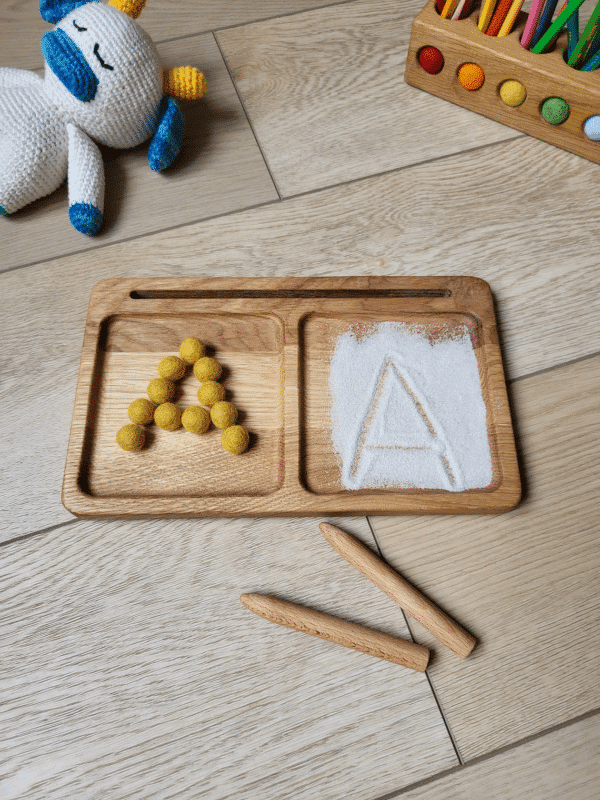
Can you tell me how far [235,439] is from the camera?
1.59ft

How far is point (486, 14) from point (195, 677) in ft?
2.15

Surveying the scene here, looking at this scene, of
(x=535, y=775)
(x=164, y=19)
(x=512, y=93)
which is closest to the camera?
(x=535, y=775)

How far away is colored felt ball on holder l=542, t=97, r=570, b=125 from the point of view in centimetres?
61

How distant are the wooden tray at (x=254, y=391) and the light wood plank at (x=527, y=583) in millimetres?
27

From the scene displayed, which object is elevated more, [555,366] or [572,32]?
[572,32]

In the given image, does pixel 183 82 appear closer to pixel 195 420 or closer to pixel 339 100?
pixel 339 100

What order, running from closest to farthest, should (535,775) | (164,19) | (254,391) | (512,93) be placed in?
(535,775) < (254,391) < (512,93) < (164,19)

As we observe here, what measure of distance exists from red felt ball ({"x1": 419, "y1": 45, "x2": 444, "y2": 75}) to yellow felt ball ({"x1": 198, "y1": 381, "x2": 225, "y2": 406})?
17.0 inches

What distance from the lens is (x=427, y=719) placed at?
0.43 meters

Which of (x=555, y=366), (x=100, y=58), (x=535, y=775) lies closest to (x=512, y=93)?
(x=555, y=366)

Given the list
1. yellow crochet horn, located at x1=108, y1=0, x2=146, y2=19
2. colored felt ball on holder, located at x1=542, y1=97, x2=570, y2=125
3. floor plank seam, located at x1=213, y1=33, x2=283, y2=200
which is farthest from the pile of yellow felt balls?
colored felt ball on holder, located at x1=542, y1=97, x2=570, y2=125

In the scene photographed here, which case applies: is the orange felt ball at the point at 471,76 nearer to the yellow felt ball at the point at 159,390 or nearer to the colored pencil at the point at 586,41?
the colored pencil at the point at 586,41

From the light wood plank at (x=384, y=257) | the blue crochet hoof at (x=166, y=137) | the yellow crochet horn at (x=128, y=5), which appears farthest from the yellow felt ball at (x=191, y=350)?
the yellow crochet horn at (x=128, y=5)

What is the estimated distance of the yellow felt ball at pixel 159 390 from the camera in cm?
50
